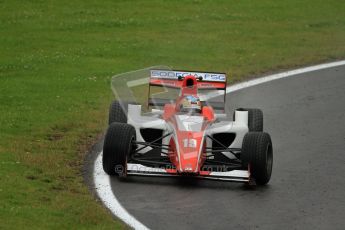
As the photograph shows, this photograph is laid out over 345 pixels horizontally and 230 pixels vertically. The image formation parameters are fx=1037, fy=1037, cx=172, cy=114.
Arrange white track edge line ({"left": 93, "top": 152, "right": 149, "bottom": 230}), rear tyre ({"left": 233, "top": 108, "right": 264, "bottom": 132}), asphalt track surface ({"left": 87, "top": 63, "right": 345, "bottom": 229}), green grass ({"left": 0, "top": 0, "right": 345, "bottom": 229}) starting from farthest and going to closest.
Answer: rear tyre ({"left": 233, "top": 108, "right": 264, "bottom": 132}) < green grass ({"left": 0, "top": 0, "right": 345, "bottom": 229}) < asphalt track surface ({"left": 87, "top": 63, "right": 345, "bottom": 229}) < white track edge line ({"left": 93, "top": 152, "right": 149, "bottom": 230})

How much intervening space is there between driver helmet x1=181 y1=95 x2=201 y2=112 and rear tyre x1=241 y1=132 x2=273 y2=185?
48.3 inches

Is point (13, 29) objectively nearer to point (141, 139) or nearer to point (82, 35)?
point (82, 35)

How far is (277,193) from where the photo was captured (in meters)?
13.9

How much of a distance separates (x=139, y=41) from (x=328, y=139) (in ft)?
29.0

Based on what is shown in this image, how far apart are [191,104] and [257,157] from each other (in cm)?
167

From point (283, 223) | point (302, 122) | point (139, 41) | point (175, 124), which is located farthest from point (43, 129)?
point (139, 41)

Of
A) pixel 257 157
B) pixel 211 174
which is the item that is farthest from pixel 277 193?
pixel 211 174

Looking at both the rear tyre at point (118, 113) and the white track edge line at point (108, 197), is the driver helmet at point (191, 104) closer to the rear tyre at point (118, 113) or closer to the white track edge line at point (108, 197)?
the rear tyre at point (118, 113)

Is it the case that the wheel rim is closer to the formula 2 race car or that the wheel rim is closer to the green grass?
the formula 2 race car

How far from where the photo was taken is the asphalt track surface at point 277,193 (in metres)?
12.7

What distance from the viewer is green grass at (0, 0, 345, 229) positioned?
13.5m

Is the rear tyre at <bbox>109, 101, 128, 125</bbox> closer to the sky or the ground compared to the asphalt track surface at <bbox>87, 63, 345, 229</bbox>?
closer to the sky


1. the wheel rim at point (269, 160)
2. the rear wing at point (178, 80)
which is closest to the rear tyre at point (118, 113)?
the rear wing at point (178, 80)

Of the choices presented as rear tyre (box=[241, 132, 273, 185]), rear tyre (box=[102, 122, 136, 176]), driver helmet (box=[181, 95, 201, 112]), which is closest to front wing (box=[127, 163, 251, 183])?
rear tyre (box=[241, 132, 273, 185])
